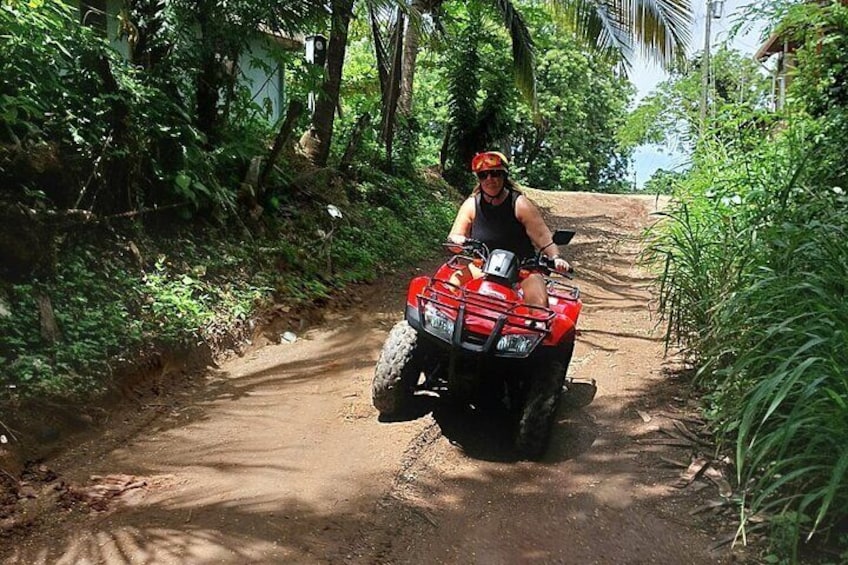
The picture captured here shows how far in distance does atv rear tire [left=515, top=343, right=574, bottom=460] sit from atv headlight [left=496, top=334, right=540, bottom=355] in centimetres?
22

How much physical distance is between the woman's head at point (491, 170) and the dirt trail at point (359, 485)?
155cm

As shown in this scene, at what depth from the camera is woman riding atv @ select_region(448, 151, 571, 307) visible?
4.61 m

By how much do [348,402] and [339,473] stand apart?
3.94 ft

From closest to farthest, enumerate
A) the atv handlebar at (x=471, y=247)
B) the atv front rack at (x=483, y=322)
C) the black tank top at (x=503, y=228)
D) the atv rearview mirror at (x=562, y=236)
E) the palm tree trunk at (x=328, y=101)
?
the atv front rack at (x=483, y=322) < the atv rearview mirror at (x=562, y=236) < the atv handlebar at (x=471, y=247) < the black tank top at (x=503, y=228) < the palm tree trunk at (x=328, y=101)

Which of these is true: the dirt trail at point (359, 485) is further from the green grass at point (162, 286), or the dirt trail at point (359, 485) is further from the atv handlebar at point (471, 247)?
the atv handlebar at point (471, 247)

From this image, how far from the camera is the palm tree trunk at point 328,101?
9984 mm

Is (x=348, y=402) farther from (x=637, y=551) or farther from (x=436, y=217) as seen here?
(x=436, y=217)

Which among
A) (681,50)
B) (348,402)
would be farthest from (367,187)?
(348,402)

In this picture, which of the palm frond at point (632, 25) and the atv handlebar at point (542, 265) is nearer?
the atv handlebar at point (542, 265)

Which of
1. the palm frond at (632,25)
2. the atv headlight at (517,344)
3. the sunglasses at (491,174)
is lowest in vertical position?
the atv headlight at (517,344)

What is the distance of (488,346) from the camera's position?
3.90 metres

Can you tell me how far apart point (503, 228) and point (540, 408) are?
127 cm

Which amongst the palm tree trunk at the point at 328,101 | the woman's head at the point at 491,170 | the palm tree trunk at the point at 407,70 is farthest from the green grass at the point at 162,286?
the palm tree trunk at the point at 407,70

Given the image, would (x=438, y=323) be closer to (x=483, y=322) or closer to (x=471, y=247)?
(x=483, y=322)
